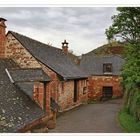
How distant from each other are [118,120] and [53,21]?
4174 mm

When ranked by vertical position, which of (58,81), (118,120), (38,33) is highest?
(38,33)

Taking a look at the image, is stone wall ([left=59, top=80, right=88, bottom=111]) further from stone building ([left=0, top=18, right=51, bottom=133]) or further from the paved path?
stone building ([left=0, top=18, right=51, bottom=133])

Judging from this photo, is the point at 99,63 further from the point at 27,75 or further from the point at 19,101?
the point at 19,101

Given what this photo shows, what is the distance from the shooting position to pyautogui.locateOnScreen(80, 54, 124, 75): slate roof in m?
18.2

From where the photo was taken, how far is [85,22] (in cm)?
734

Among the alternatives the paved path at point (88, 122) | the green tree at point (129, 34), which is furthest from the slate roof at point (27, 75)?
the green tree at point (129, 34)

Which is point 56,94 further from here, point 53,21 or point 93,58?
point 93,58

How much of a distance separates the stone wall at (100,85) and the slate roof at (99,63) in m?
0.31

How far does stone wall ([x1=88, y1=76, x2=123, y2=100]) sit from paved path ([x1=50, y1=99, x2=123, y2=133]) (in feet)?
15.6

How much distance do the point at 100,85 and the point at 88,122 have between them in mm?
8199

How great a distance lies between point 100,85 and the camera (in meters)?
17.9

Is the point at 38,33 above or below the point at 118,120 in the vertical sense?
above

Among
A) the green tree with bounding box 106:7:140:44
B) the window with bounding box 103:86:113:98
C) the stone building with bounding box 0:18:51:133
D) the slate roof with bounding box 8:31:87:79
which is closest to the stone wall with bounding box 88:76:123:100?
the window with bounding box 103:86:113:98
